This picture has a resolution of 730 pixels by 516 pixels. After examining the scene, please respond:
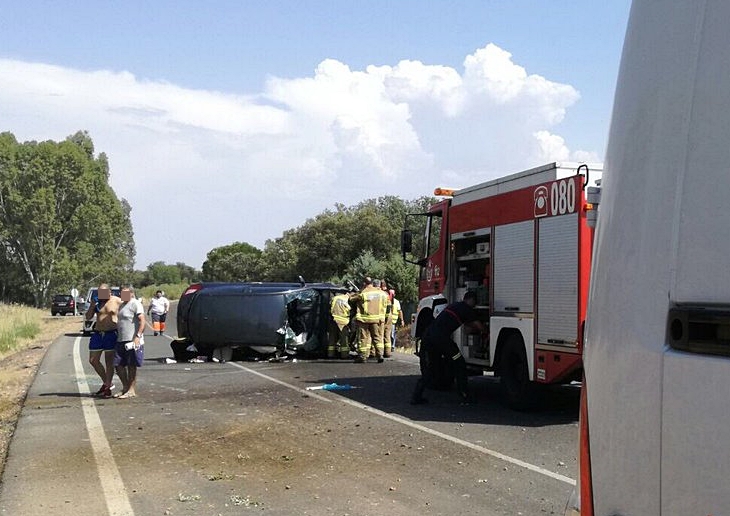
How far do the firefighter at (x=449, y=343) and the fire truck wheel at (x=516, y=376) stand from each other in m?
0.70

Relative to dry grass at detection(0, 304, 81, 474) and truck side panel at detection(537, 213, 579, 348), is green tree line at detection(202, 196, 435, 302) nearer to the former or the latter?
dry grass at detection(0, 304, 81, 474)

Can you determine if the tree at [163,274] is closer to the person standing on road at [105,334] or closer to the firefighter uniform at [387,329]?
the firefighter uniform at [387,329]

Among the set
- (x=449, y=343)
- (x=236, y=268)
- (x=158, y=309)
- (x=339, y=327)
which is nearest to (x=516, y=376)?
(x=449, y=343)

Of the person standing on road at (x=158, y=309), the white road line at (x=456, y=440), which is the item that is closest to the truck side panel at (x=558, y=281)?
the white road line at (x=456, y=440)

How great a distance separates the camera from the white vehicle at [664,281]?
5.56ft

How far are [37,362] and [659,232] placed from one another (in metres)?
19.9

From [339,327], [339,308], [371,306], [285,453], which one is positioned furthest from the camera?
[339,327]

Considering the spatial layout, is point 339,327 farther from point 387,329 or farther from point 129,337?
point 129,337

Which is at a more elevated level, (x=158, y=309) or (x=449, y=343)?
(x=449, y=343)

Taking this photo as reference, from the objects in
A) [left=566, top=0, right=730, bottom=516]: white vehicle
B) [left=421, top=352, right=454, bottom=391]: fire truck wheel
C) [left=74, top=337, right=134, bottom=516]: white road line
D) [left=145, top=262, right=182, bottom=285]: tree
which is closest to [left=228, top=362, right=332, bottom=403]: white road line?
[left=421, top=352, right=454, bottom=391]: fire truck wheel

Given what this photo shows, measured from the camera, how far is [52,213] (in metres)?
68.5

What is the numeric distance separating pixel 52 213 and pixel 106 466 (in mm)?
65428

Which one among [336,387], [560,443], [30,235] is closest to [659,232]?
[560,443]

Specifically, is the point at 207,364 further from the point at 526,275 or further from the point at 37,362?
the point at 526,275
